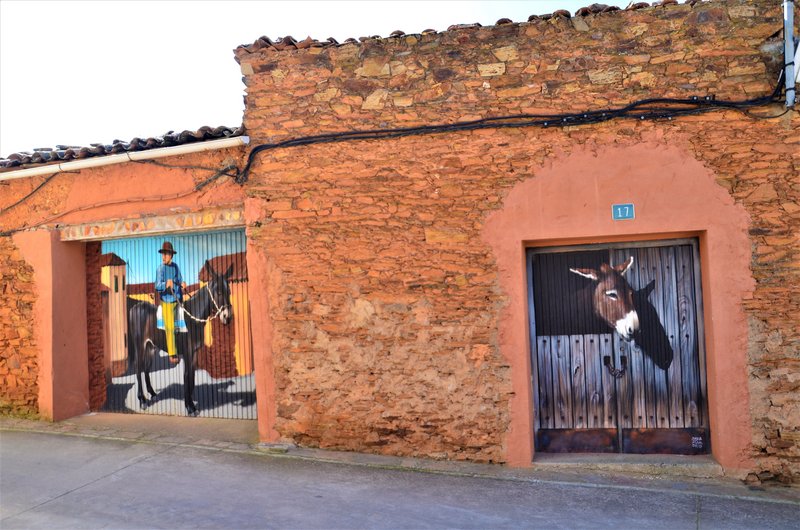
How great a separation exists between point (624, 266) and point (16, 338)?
24.1 ft

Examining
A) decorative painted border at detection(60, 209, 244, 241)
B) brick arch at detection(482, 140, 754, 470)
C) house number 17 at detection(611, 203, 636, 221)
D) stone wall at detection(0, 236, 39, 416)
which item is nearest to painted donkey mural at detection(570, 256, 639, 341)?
brick arch at detection(482, 140, 754, 470)

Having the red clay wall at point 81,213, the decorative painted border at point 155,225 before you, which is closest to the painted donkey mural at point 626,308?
the decorative painted border at point 155,225

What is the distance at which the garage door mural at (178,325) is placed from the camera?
7363mm

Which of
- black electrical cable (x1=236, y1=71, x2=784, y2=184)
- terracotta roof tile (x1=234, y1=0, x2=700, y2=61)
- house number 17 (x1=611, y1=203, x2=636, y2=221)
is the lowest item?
house number 17 (x1=611, y1=203, x2=636, y2=221)

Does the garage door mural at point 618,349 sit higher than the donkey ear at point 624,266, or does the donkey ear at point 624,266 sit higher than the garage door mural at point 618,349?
the donkey ear at point 624,266

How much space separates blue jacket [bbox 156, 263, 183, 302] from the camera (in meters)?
7.68

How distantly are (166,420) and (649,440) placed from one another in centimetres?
557

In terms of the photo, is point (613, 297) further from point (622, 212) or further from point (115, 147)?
point (115, 147)

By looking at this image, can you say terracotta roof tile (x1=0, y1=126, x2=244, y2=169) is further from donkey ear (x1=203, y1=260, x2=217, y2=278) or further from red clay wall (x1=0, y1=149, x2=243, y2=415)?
donkey ear (x1=203, y1=260, x2=217, y2=278)

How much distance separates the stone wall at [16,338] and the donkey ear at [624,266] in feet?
22.9

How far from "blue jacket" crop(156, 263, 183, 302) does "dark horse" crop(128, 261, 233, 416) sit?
20cm

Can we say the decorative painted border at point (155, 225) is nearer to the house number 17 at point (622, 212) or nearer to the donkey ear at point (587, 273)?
the donkey ear at point (587, 273)

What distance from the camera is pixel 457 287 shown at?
19.4ft

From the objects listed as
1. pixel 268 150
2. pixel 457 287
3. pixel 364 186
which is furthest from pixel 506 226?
pixel 268 150
